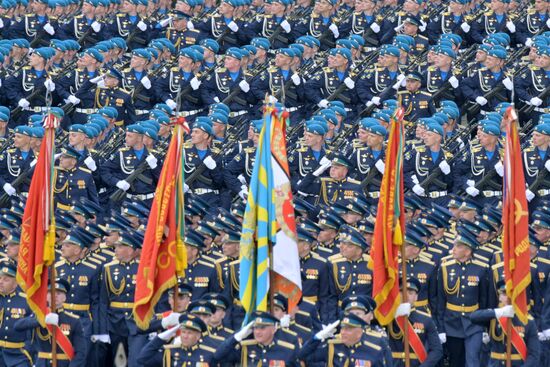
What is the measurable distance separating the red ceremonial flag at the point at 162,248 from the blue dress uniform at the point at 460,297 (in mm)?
Result: 3581

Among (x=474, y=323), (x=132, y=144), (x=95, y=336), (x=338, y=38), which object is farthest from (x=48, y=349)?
(x=338, y=38)

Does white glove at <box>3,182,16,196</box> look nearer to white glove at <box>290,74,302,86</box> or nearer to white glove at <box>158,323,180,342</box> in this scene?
white glove at <box>290,74,302,86</box>

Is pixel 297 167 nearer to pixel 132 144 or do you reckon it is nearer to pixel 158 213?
pixel 132 144

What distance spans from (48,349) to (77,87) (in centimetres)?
1198

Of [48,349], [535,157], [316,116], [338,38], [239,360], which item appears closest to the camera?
[239,360]

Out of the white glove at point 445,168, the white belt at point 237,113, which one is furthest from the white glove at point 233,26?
the white glove at point 445,168

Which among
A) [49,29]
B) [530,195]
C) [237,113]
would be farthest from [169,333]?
[49,29]

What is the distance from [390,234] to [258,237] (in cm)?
159

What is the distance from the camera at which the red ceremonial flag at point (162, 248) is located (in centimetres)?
2411

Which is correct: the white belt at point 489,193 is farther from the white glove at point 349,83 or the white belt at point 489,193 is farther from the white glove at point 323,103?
the white glove at point 349,83

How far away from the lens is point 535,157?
30.8 meters

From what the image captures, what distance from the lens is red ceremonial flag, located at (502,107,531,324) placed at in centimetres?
2342

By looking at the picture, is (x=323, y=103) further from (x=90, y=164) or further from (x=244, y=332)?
(x=244, y=332)

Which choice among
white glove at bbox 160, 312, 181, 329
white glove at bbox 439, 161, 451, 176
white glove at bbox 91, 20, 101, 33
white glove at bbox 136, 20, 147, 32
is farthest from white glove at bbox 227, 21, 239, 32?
white glove at bbox 160, 312, 181, 329
